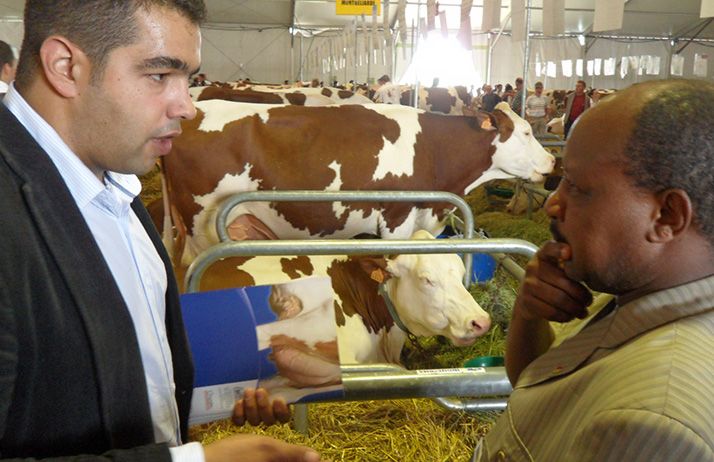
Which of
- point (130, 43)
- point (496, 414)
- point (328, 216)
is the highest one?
point (130, 43)

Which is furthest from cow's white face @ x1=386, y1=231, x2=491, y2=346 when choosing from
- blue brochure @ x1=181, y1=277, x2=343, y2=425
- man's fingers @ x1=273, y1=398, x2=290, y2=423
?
man's fingers @ x1=273, y1=398, x2=290, y2=423

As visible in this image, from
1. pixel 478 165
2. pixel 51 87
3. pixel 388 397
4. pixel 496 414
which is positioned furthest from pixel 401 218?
pixel 51 87

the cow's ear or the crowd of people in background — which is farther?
the crowd of people in background

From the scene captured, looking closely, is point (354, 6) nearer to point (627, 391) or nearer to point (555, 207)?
point (555, 207)

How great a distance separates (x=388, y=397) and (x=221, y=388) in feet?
2.13

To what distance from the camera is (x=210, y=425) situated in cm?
263

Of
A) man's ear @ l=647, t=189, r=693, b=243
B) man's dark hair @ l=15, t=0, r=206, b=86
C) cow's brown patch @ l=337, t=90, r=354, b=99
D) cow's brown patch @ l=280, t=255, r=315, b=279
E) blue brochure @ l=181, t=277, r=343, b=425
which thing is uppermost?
man's dark hair @ l=15, t=0, r=206, b=86

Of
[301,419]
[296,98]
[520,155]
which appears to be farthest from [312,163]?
[296,98]

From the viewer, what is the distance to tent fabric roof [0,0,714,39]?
75.8ft

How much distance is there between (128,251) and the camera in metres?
1.16

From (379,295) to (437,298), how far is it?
1.20 feet

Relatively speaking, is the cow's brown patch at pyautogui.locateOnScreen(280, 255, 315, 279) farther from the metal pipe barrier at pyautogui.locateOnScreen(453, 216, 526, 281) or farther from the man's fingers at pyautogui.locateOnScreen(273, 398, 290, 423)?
the man's fingers at pyautogui.locateOnScreen(273, 398, 290, 423)

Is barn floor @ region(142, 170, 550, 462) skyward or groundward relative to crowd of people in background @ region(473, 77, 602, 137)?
groundward

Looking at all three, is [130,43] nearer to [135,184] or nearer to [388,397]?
[135,184]
